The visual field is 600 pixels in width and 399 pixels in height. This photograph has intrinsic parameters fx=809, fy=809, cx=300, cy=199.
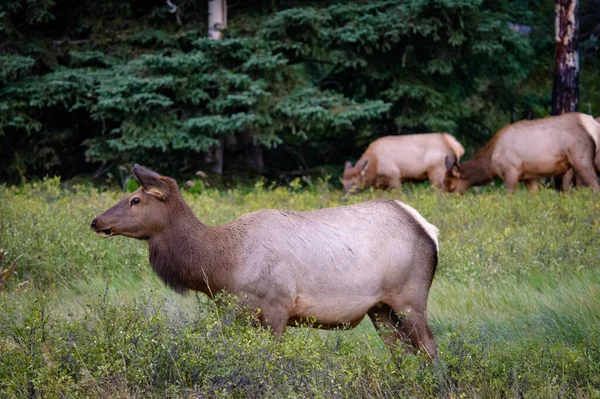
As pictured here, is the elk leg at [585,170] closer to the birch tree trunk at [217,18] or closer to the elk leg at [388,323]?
the birch tree trunk at [217,18]

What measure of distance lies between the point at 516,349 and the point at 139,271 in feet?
15.7

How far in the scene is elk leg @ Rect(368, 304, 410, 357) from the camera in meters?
6.43

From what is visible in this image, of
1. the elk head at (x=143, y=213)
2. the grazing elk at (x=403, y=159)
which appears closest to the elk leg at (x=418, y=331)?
the elk head at (x=143, y=213)

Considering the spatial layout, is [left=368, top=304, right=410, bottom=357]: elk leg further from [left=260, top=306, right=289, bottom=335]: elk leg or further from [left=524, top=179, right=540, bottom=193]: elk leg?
[left=524, top=179, right=540, bottom=193]: elk leg

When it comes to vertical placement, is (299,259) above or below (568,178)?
above

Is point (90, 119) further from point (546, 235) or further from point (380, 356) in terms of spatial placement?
point (380, 356)

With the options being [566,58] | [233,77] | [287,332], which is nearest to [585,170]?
[566,58]

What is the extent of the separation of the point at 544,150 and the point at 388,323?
351 inches

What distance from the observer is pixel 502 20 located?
16531 mm

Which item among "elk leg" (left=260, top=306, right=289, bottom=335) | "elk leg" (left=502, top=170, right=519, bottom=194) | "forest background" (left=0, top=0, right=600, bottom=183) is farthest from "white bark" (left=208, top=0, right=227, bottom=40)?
"elk leg" (left=260, top=306, right=289, bottom=335)

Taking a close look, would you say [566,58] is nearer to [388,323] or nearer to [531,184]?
[531,184]

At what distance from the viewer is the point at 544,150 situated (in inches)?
569

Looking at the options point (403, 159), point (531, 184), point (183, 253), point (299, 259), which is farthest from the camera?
point (403, 159)

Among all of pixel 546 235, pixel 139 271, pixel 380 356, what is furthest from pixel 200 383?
pixel 546 235
